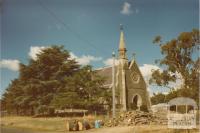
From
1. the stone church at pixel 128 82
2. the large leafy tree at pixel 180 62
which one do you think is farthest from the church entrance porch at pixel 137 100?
the large leafy tree at pixel 180 62

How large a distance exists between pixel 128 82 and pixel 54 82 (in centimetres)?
2163

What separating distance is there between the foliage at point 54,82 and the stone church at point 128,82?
48.0ft

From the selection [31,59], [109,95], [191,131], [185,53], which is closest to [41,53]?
[31,59]

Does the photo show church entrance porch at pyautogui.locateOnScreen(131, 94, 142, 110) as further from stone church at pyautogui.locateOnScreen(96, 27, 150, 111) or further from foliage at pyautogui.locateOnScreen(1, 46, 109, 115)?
foliage at pyautogui.locateOnScreen(1, 46, 109, 115)

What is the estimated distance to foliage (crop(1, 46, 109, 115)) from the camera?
141ft

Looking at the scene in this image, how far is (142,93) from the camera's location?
6512 centimetres

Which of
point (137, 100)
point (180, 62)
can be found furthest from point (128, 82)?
point (180, 62)

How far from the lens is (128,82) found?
6328 centimetres

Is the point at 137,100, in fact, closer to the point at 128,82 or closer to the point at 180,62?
the point at 128,82

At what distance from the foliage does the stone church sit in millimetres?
14640

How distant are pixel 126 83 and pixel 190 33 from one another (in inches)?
925

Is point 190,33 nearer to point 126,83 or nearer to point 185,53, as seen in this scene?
point 185,53

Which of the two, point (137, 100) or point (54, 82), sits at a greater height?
point (54, 82)

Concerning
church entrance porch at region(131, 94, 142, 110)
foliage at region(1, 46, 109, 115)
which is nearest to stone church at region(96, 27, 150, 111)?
church entrance porch at region(131, 94, 142, 110)
